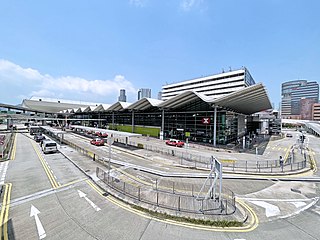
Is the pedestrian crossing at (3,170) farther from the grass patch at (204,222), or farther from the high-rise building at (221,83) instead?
the high-rise building at (221,83)

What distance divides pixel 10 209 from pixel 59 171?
6347 mm

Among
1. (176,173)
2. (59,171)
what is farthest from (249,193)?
(59,171)

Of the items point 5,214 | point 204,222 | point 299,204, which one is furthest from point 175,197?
point 5,214

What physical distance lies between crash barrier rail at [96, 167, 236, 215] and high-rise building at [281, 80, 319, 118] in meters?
185

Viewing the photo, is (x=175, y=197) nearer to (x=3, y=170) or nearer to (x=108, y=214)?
(x=108, y=214)

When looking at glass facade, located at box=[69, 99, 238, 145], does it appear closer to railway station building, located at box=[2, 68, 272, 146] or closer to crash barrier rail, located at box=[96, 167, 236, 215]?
railway station building, located at box=[2, 68, 272, 146]

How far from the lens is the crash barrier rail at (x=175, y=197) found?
27.3 feet

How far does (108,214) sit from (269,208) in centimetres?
860

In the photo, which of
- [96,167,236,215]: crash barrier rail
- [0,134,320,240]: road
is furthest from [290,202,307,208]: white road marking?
[96,167,236,215]: crash barrier rail

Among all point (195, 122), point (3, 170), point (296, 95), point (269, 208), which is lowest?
point (3, 170)

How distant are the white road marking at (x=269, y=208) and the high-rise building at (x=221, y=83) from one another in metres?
73.3

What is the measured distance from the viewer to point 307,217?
8211 mm

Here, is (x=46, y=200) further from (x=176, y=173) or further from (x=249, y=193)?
(x=249, y=193)

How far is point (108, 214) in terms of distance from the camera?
7719 mm
